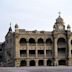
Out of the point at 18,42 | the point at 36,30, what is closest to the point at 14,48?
the point at 18,42

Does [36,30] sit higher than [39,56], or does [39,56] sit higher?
[36,30]

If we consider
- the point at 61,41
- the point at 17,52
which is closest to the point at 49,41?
the point at 61,41

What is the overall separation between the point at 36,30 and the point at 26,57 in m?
7.75

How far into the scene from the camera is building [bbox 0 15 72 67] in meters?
87.4

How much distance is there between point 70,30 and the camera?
89938 millimetres

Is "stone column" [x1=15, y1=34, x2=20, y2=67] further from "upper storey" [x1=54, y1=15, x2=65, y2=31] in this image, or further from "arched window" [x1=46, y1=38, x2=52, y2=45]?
"upper storey" [x1=54, y1=15, x2=65, y2=31]

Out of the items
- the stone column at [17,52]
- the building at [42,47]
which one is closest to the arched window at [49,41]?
the building at [42,47]

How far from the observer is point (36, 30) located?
289ft

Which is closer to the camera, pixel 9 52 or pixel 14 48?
pixel 14 48

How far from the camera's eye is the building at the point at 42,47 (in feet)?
287

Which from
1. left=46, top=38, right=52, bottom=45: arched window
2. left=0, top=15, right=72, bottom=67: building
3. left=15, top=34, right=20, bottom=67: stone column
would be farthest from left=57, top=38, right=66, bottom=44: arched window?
left=15, top=34, right=20, bottom=67: stone column

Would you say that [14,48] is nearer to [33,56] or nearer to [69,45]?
[33,56]

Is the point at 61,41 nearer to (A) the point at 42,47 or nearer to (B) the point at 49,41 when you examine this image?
(B) the point at 49,41

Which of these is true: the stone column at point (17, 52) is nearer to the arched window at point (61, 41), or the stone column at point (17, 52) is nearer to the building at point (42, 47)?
the building at point (42, 47)
